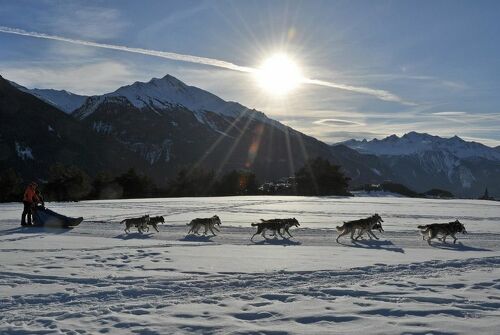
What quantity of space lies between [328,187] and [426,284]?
63.6m

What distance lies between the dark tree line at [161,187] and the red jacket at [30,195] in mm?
39489

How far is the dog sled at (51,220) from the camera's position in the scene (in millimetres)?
20344

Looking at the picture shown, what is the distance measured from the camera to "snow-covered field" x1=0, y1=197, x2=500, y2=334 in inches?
276

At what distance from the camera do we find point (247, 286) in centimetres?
930

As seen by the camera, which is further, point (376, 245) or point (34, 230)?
point (34, 230)

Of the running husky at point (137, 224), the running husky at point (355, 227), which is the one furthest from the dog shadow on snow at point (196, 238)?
the running husky at point (355, 227)

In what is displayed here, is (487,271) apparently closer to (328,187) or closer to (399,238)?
(399,238)

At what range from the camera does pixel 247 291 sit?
8922 mm

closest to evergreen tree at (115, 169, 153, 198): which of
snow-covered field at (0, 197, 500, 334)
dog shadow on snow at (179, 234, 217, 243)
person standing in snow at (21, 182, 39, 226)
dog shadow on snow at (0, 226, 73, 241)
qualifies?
person standing in snow at (21, 182, 39, 226)

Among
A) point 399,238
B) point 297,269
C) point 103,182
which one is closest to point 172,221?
point 399,238

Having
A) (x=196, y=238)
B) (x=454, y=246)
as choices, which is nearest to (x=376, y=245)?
(x=454, y=246)

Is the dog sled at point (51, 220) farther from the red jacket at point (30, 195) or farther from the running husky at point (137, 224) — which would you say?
the running husky at point (137, 224)

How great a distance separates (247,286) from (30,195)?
14.5 meters

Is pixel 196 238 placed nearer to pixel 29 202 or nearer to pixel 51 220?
pixel 51 220
